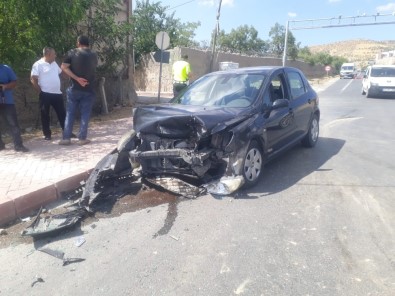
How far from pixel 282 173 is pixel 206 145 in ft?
5.37

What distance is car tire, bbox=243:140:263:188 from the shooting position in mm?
4844

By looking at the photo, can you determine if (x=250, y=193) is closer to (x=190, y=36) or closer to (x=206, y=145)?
(x=206, y=145)

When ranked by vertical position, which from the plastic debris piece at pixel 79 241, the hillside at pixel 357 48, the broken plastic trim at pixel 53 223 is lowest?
the plastic debris piece at pixel 79 241

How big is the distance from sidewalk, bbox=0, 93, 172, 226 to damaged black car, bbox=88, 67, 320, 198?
2.03 feet

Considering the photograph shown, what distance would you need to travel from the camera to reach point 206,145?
4.71 meters

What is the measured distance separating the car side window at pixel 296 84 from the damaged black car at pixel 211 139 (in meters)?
0.63

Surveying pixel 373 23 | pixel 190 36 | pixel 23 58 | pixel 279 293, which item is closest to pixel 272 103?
pixel 279 293

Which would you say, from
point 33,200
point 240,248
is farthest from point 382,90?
point 33,200

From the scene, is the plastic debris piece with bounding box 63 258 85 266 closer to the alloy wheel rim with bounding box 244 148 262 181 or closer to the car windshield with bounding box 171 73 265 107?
the alloy wheel rim with bounding box 244 148 262 181

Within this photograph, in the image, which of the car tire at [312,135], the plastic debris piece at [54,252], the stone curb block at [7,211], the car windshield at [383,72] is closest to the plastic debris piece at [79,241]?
the plastic debris piece at [54,252]

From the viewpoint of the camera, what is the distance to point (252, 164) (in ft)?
16.4

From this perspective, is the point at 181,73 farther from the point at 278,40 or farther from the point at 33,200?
the point at 278,40

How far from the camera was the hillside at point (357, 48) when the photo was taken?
391 ft

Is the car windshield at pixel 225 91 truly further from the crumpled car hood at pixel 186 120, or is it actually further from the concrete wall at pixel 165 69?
the concrete wall at pixel 165 69
